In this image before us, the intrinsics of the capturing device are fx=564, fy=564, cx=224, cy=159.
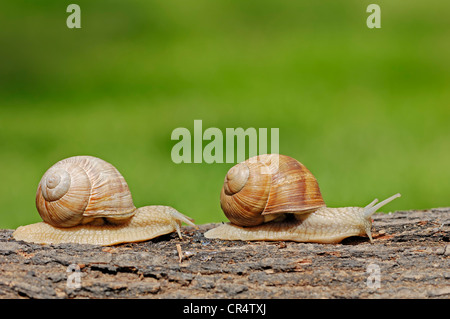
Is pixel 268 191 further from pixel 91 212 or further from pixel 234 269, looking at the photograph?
pixel 91 212

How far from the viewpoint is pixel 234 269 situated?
10.2 ft

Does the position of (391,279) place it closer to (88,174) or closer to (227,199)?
(227,199)

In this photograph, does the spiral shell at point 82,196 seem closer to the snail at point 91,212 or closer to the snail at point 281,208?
the snail at point 91,212

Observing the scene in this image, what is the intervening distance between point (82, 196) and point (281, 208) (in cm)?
128

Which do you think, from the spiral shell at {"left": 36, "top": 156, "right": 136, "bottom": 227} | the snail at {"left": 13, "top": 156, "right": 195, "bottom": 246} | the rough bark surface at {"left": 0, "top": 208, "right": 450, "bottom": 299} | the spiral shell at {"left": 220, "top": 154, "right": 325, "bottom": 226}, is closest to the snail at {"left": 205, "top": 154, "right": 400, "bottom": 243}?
the spiral shell at {"left": 220, "top": 154, "right": 325, "bottom": 226}

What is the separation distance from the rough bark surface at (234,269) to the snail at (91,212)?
122 millimetres

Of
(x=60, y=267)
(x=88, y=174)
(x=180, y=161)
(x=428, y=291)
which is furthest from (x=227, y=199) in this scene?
(x=180, y=161)

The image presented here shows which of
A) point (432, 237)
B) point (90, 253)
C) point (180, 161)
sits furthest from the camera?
point (180, 161)

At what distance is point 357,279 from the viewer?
2963 mm

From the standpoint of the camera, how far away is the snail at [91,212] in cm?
361

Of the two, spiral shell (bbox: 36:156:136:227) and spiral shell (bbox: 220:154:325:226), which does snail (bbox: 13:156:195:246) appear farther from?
spiral shell (bbox: 220:154:325:226)

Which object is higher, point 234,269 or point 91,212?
point 91,212

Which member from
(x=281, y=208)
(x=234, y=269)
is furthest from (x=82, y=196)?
(x=281, y=208)

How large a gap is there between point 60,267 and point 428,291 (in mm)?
1956
